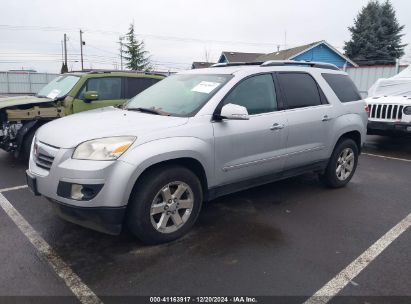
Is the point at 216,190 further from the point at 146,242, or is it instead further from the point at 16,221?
the point at 16,221

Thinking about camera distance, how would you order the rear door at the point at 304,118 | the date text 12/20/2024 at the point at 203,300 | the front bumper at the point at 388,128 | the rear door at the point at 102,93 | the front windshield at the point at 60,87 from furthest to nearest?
the front bumper at the point at 388,128
the front windshield at the point at 60,87
the rear door at the point at 102,93
the rear door at the point at 304,118
the date text 12/20/2024 at the point at 203,300

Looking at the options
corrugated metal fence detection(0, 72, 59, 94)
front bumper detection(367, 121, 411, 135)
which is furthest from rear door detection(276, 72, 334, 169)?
corrugated metal fence detection(0, 72, 59, 94)

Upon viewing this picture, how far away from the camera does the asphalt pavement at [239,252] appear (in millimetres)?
2836

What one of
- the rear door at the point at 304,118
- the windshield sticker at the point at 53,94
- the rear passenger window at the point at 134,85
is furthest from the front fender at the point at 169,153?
the windshield sticker at the point at 53,94

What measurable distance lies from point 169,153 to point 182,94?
1.07 metres

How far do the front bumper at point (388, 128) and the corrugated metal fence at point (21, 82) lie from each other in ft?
95.0

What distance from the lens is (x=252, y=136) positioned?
3.98 metres

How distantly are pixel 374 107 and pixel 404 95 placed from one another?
115 centimetres

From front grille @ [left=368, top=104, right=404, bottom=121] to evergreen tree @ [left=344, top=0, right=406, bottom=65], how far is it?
31.1 m

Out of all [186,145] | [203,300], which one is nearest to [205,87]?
[186,145]

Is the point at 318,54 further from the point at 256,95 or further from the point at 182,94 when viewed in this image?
→ the point at 182,94

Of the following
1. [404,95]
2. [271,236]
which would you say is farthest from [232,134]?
[404,95]

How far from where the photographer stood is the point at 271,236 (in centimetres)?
376

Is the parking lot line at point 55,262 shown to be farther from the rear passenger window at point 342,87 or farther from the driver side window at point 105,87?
the rear passenger window at point 342,87
